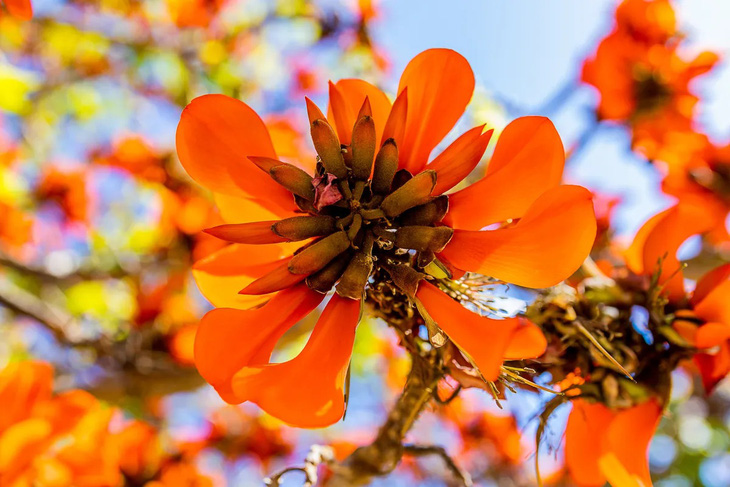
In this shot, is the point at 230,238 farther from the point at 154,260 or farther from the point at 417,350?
the point at 154,260

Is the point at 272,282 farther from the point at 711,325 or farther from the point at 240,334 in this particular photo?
the point at 711,325

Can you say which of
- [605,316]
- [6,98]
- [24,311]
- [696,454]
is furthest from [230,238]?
[696,454]

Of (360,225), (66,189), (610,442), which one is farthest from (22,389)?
(66,189)

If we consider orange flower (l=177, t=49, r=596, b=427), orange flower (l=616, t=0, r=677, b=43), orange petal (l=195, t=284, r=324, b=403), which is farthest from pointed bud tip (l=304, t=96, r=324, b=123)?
orange flower (l=616, t=0, r=677, b=43)

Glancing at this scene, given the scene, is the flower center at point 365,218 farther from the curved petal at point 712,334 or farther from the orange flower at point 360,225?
the curved petal at point 712,334

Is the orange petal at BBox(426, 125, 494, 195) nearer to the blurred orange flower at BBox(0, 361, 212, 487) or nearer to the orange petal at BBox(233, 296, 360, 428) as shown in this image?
the orange petal at BBox(233, 296, 360, 428)
